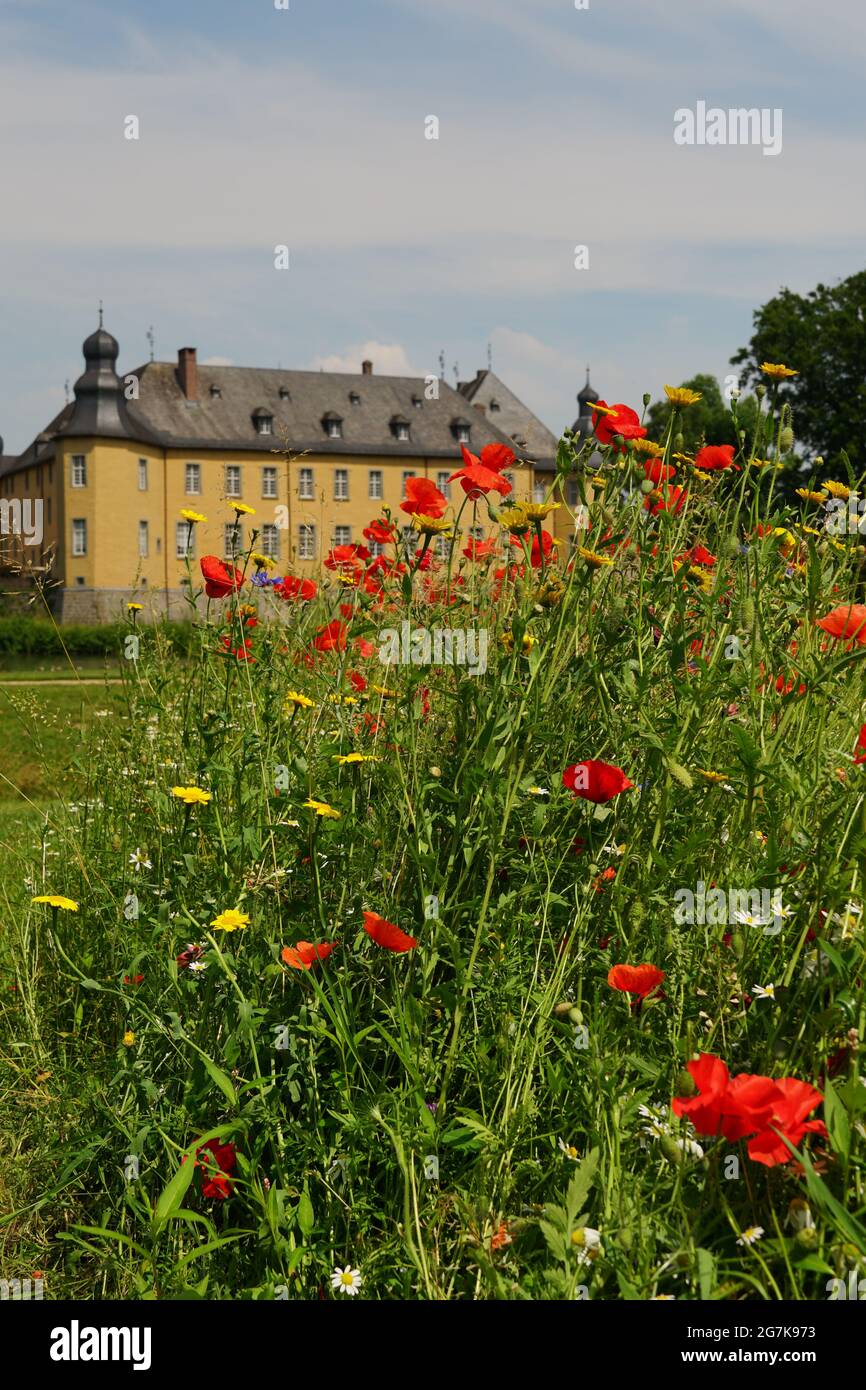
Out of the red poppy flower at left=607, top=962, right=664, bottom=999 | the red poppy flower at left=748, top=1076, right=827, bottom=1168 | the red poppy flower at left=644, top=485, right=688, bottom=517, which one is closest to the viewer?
the red poppy flower at left=748, top=1076, right=827, bottom=1168

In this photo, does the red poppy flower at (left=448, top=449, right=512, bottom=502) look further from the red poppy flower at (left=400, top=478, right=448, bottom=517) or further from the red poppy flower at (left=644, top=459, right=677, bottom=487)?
the red poppy flower at (left=644, top=459, right=677, bottom=487)

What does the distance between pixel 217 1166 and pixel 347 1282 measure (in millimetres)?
359

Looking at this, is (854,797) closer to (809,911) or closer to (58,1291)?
(809,911)

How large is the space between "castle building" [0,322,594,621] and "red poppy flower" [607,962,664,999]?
4102 centimetres

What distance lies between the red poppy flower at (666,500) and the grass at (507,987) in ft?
0.10

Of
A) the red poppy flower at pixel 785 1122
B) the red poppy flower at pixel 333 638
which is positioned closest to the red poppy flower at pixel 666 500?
the red poppy flower at pixel 333 638

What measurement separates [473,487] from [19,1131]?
5.87 feet

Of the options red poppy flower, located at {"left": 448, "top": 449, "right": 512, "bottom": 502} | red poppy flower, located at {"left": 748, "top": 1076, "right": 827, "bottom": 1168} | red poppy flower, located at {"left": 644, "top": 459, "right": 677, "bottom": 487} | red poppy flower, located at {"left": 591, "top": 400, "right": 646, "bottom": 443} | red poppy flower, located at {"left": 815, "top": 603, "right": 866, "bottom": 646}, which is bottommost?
red poppy flower, located at {"left": 748, "top": 1076, "right": 827, "bottom": 1168}

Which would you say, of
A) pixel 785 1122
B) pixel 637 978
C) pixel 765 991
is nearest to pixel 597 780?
pixel 637 978

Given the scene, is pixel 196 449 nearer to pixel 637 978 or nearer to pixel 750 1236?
pixel 637 978

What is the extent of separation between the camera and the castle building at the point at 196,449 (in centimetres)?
4556

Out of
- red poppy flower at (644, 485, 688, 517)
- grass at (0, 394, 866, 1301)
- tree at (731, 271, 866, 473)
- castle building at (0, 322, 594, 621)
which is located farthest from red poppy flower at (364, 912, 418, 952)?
castle building at (0, 322, 594, 621)

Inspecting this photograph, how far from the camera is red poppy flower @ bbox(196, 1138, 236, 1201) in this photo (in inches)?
84.7

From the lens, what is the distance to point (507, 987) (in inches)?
85.2
